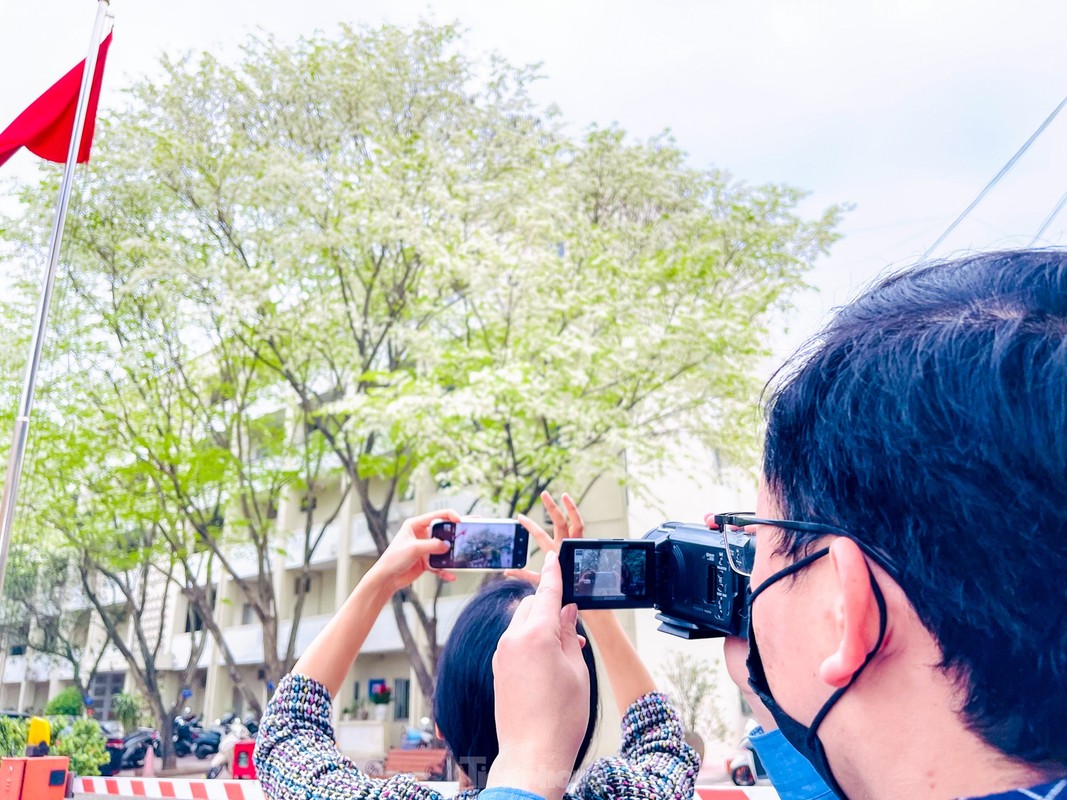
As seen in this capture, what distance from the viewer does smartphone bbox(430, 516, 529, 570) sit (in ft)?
5.38

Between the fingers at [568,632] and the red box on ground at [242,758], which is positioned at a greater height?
the fingers at [568,632]

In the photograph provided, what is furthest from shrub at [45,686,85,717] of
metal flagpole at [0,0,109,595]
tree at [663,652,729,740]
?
metal flagpole at [0,0,109,595]

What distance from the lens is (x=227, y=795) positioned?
13.0ft

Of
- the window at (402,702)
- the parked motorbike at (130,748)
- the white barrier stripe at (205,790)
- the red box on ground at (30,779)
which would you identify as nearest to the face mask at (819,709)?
the white barrier stripe at (205,790)

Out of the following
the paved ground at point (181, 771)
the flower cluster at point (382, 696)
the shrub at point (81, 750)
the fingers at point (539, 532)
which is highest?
the fingers at point (539, 532)

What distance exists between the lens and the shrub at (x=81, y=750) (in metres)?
8.16

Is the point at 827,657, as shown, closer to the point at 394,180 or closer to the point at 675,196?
the point at 394,180

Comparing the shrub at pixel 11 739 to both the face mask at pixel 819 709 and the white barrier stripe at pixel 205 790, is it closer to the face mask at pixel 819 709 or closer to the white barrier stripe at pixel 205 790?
the white barrier stripe at pixel 205 790

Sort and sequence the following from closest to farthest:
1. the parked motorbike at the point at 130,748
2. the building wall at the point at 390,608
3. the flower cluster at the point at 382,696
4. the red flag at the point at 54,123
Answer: the red flag at the point at 54,123 < the building wall at the point at 390,608 < the parked motorbike at the point at 130,748 < the flower cluster at the point at 382,696

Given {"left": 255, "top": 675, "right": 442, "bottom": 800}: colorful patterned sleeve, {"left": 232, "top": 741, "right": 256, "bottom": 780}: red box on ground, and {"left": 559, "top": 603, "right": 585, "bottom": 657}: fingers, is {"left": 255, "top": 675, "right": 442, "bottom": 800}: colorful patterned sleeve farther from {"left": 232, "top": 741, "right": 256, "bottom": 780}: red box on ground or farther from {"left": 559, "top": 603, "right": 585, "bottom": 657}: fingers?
{"left": 232, "top": 741, "right": 256, "bottom": 780}: red box on ground

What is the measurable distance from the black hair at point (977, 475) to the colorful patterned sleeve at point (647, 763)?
1.93ft

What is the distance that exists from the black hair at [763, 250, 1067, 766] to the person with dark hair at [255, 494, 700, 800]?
30cm

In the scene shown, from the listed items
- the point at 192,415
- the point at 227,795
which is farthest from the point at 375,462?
the point at 227,795

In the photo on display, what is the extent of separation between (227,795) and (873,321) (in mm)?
4049
